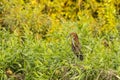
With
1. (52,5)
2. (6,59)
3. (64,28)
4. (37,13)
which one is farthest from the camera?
(52,5)

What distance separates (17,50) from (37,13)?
1174mm

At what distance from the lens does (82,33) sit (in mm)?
3395

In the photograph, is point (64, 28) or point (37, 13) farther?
point (37, 13)

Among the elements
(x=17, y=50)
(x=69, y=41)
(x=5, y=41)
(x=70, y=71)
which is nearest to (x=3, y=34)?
(x=5, y=41)

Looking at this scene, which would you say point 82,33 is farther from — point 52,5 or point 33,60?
point 52,5

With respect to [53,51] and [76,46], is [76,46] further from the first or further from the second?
[53,51]

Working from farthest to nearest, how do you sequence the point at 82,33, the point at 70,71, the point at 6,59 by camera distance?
the point at 82,33
the point at 6,59
the point at 70,71

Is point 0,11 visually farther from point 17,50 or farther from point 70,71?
point 70,71

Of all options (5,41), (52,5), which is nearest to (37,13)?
(52,5)

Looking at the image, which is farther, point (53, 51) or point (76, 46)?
point (53, 51)

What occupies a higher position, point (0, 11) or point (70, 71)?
point (0, 11)

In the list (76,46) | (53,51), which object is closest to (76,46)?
(76,46)

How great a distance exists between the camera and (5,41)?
3.55 m

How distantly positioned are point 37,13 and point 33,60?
126 cm
